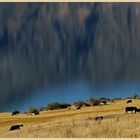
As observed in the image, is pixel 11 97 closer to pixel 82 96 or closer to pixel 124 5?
pixel 82 96

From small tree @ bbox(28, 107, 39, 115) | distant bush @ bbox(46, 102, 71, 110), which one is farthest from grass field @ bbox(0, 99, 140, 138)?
distant bush @ bbox(46, 102, 71, 110)

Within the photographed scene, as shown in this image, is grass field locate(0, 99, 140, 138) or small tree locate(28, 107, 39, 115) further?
small tree locate(28, 107, 39, 115)

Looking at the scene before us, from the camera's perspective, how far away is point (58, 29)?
60.0 ft

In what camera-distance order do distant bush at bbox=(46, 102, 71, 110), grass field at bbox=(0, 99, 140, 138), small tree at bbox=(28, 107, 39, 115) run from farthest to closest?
distant bush at bbox=(46, 102, 71, 110) → small tree at bbox=(28, 107, 39, 115) → grass field at bbox=(0, 99, 140, 138)

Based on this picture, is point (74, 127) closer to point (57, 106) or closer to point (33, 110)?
point (57, 106)

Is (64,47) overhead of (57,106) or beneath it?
overhead

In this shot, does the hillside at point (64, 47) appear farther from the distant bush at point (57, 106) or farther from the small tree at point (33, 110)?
the distant bush at point (57, 106)

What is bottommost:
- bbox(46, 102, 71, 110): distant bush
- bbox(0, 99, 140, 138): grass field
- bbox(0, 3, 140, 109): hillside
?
bbox(0, 99, 140, 138): grass field

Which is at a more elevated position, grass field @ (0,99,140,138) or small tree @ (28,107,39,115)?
small tree @ (28,107,39,115)

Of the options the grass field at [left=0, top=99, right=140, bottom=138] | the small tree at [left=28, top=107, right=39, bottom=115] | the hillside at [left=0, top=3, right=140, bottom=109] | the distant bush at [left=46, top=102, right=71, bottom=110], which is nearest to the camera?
the grass field at [left=0, top=99, right=140, bottom=138]

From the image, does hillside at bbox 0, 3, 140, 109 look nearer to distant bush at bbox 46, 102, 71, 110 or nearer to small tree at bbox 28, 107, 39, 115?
small tree at bbox 28, 107, 39, 115

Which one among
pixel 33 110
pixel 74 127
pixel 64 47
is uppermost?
pixel 64 47

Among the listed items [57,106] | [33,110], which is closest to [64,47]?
[57,106]

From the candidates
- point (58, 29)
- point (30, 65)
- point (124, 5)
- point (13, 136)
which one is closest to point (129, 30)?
point (124, 5)
